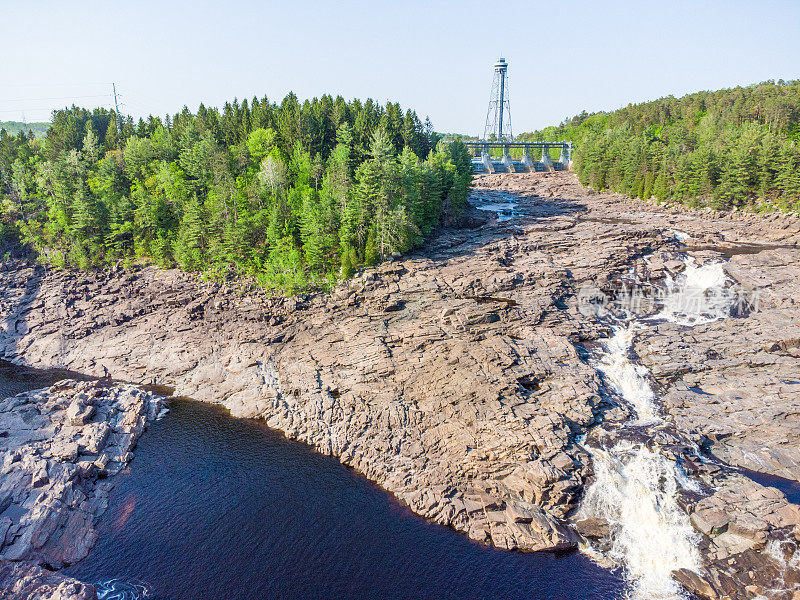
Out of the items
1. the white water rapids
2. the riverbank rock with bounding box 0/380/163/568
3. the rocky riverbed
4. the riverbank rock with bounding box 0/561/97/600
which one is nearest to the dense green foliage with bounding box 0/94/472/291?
the rocky riverbed

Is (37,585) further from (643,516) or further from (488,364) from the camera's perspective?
(643,516)

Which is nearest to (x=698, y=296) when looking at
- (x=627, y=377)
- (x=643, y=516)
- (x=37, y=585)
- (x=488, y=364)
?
(x=627, y=377)

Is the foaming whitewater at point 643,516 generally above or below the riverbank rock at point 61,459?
below

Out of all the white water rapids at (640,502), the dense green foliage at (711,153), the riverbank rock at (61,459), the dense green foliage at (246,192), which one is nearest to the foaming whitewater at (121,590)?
the riverbank rock at (61,459)

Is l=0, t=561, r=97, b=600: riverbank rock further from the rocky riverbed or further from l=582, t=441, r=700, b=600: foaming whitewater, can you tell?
l=582, t=441, r=700, b=600: foaming whitewater

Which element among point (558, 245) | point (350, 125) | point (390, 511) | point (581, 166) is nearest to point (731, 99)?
point (581, 166)

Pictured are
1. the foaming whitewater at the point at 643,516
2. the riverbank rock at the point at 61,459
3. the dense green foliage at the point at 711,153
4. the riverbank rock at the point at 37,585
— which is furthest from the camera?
the dense green foliage at the point at 711,153

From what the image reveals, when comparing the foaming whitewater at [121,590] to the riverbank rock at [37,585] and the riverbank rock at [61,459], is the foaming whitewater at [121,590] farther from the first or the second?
the riverbank rock at [61,459]
